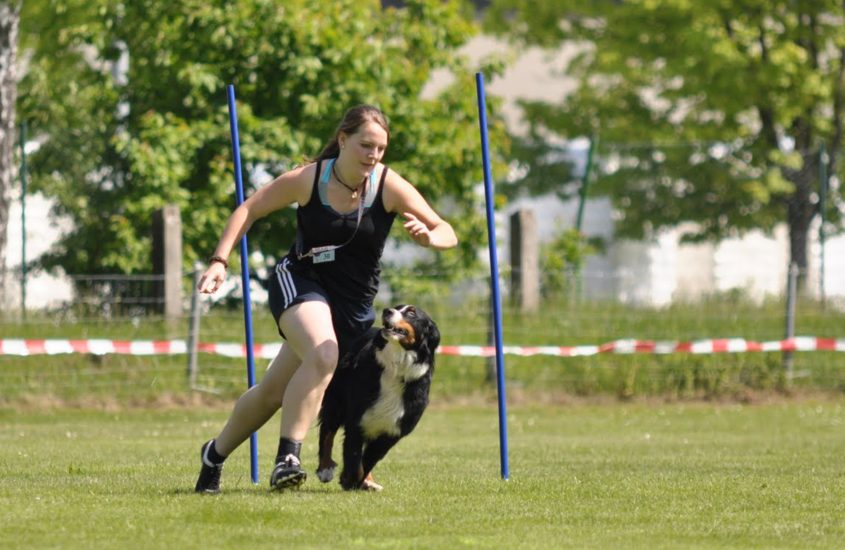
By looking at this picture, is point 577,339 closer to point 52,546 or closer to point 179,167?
point 179,167

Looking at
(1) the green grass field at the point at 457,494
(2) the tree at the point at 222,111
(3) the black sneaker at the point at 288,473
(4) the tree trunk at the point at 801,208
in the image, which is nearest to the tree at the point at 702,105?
(4) the tree trunk at the point at 801,208

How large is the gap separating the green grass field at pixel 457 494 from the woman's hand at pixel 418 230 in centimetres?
113

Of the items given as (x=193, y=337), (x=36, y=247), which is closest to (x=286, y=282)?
(x=193, y=337)

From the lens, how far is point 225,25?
1741 cm

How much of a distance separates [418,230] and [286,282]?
68 cm

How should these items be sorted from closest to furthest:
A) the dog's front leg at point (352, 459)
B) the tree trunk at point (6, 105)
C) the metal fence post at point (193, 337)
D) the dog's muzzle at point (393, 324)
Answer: the dog's muzzle at point (393, 324), the dog's front leg at point (352, 459), the metal fence post at point (193, 337), the tree trunk at point (6, 105)

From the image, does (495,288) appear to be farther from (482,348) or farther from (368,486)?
(482,348)

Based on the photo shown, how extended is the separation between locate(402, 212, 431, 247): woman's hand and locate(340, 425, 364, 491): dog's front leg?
0.96 meters

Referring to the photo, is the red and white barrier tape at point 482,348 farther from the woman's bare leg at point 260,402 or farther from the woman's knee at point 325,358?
the woman's knee at point 325,358

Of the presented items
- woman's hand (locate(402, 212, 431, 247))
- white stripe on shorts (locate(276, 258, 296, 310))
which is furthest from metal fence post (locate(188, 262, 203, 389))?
woman's hand (locate(402, 212, 431, 247))

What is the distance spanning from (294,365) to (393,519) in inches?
43.9

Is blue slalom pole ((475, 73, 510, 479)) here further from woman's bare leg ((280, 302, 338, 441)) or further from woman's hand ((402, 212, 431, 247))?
woman's bare leg ((280, 302, 338, 441))

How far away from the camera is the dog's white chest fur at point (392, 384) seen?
23.3 feet

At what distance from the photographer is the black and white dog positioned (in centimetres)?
710
